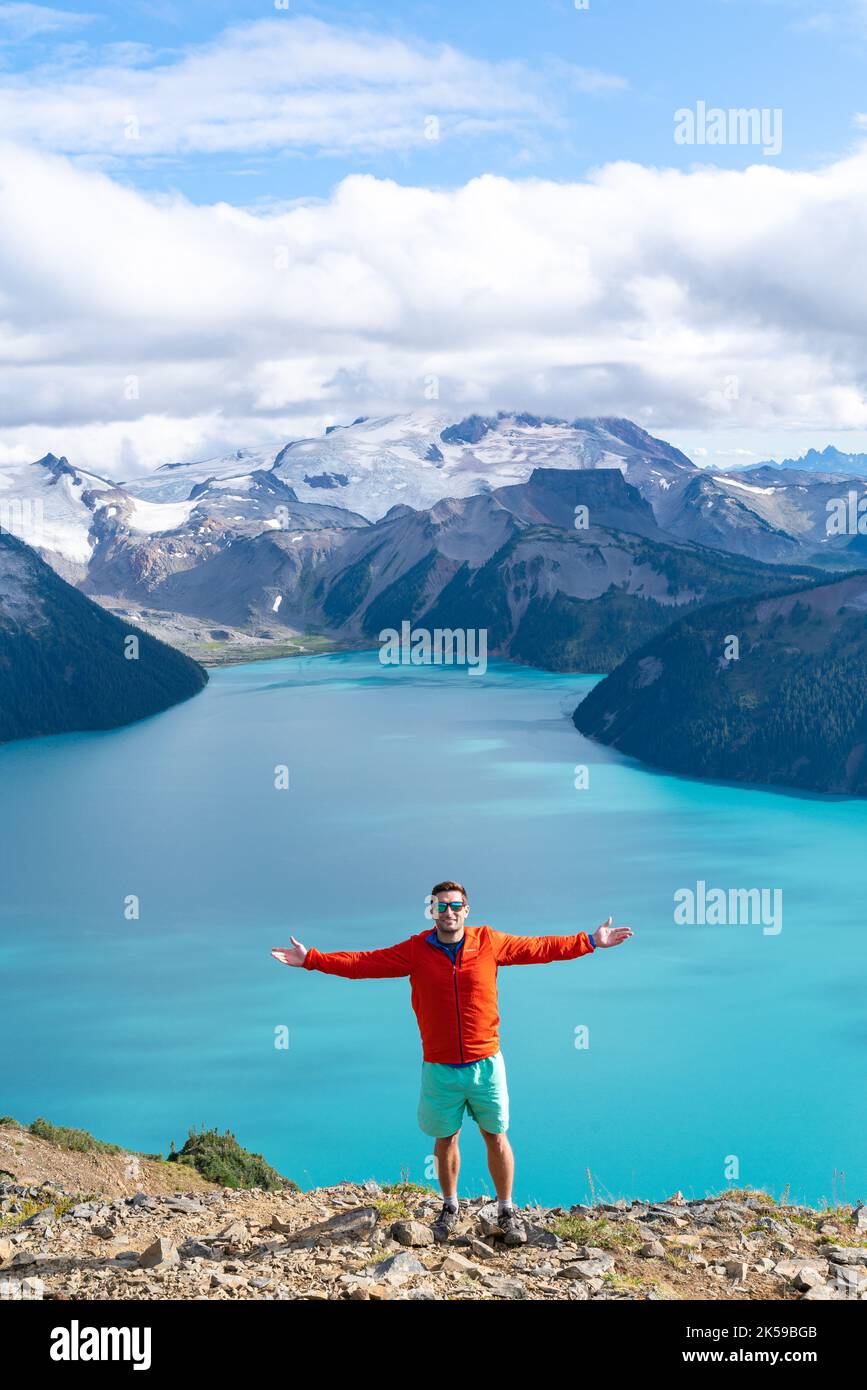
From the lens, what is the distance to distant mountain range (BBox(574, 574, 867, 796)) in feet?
461

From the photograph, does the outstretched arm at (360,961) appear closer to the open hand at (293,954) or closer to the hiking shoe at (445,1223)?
the open hand at (293,954)

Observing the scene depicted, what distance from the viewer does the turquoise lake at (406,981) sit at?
51719 millimetres

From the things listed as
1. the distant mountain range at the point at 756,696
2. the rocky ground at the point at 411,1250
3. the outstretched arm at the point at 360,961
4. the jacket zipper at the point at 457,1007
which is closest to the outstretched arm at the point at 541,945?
the jacket zipper at the point at 457,1007

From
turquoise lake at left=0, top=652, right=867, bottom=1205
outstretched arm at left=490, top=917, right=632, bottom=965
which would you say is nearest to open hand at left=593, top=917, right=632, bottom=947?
outstretched arm at left=490, top=917, right=632, bottom=965

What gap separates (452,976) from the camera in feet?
47.7

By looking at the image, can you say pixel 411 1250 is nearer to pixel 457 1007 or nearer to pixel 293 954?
pixel 457 1007

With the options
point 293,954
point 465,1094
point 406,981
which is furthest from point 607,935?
point 406,981

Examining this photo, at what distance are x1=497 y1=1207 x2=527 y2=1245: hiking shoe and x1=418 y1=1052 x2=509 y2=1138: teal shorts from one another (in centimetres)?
128

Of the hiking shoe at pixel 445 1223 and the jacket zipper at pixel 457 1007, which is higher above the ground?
the jacket zipper at pixel 457 1007

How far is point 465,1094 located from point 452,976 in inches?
60.8

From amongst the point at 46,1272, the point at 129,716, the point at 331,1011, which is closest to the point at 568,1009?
the point at 331,1011

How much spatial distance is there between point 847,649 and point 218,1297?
148506 millimetres

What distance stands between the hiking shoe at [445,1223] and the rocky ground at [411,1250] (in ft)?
0.46
